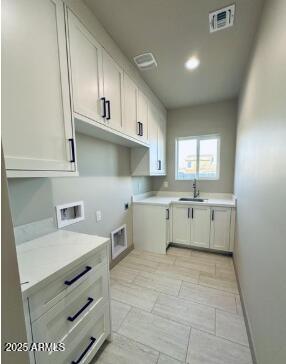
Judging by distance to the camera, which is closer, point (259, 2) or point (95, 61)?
point (259, 2)

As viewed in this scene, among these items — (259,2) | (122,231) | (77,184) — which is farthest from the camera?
(122,231)

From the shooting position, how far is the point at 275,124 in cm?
95

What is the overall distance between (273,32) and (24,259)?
2.12 meters

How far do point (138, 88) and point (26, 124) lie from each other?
5.55ft

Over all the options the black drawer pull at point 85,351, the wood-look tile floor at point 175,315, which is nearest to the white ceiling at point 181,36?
the black drawer pull at point 85,351

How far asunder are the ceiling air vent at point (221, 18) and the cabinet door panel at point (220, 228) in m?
2.26

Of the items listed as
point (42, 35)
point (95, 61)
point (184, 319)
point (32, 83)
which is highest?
point (95, 61)

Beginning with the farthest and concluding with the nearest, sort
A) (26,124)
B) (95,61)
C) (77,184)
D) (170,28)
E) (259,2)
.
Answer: (77,184) → (170,28) → (95,61) → (259,2) → (26,124)

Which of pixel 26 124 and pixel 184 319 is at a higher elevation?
pixel 26 124

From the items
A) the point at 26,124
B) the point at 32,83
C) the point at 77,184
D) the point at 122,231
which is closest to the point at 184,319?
the point at 122,231

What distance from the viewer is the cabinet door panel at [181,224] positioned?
2.87 metres

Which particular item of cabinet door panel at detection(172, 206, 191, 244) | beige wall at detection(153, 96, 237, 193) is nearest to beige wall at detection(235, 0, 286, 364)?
cabinet door panel at detection(172, 206, 191, 244)

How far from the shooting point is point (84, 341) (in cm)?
108

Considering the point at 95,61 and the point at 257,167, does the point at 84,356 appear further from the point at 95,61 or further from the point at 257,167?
the point at 95,61
